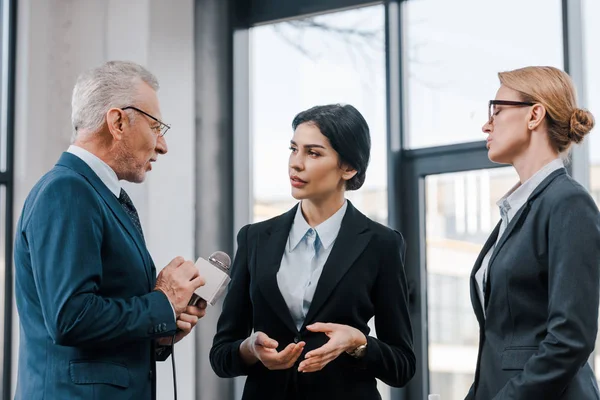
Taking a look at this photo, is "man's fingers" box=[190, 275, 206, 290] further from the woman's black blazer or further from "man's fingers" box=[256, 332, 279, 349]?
the woman's black blazer

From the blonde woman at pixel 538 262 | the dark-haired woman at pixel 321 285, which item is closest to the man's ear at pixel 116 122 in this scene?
the dark-haired woman at pixel 321 285

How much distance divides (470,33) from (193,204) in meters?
1.55

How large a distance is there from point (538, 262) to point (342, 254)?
65cm

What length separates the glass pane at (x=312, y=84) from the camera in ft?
13.8

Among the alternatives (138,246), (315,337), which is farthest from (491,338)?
(138,246)

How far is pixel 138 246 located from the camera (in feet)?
7.59

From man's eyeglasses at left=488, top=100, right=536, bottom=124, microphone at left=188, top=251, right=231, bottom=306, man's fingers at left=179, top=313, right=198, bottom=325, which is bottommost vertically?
man's fingers at left=179, top=313, right=198, bottom=325

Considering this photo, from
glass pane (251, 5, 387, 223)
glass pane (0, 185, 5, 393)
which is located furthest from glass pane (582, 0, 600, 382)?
glass pane (0, 185, 5, 393)

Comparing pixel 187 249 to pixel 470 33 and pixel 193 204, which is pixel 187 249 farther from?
pixel 470 33

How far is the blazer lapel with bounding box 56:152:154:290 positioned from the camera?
88.7 inches

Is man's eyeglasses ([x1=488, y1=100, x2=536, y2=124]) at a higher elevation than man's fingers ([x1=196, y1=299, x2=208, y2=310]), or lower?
higher

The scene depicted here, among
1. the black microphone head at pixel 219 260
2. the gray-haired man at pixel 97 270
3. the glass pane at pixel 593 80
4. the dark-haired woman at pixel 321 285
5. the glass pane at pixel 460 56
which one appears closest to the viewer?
the gray-haired man at pixel 97 270

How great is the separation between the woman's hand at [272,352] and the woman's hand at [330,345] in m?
0.04

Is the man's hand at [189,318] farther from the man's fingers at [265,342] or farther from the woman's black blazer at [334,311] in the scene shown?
the woman's black blazer at [334,311]
